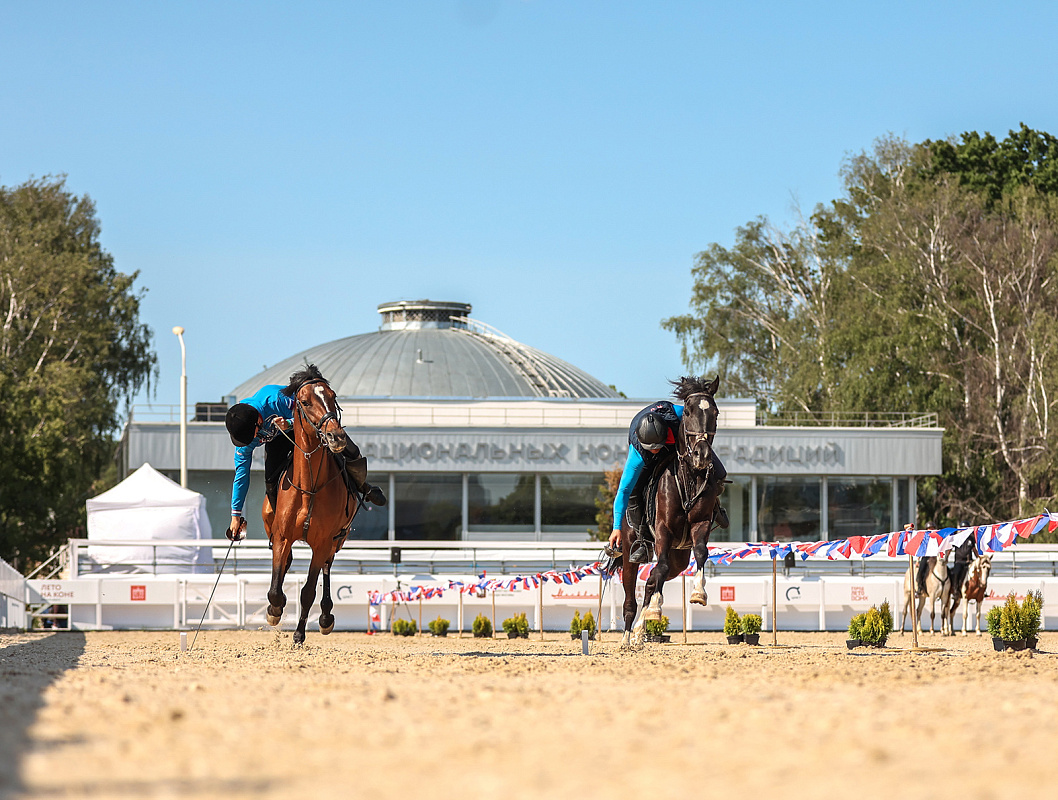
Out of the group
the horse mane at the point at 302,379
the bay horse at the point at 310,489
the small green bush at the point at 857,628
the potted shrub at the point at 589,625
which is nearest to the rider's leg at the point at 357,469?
the bay horse at the point at 310,489

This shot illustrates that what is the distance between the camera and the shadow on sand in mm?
4616

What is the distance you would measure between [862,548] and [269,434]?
9328mm

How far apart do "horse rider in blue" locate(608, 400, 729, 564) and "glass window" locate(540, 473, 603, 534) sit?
109ft

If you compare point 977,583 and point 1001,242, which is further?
point 1001,242

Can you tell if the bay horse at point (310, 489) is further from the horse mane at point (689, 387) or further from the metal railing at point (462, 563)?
the metal railing at point (462, 563)

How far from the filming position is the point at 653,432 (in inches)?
547

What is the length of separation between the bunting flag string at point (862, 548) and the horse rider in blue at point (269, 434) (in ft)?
14.0

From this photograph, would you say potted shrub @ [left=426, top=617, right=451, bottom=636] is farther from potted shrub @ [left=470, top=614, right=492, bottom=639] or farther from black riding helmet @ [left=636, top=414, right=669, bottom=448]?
black riding helmet @ [left=636, top=414, right=669, bottom=448]

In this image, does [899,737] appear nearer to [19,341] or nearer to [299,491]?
[299,491]

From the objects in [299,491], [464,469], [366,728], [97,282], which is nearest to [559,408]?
[464,469]

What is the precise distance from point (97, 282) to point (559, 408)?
2183 centimetres

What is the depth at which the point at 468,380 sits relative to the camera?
2335 inches

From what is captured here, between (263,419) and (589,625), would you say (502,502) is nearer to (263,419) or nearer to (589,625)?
(589,625)

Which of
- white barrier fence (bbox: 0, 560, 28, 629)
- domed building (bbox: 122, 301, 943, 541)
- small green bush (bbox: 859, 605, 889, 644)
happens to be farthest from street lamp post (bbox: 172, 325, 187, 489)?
small green bush (bbox: 859, 605, 889, 644)
